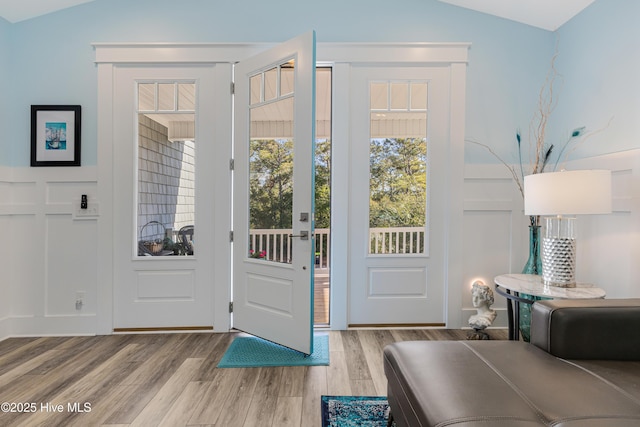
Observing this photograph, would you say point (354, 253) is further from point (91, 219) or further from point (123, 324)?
point (91, 219)

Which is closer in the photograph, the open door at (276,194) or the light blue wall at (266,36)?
the open door at (276,194)

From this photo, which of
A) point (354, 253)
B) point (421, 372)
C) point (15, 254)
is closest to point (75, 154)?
point (15, 254)

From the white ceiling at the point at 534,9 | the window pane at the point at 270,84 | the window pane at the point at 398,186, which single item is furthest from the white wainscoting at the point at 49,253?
the white ceiling at the point at 534,9

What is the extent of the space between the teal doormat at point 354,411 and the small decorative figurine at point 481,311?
3.99ft

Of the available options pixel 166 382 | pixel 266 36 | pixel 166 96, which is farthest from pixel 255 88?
pixel 166 382

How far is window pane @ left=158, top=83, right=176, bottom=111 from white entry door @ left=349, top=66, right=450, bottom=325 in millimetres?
1497

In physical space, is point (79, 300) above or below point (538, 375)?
below

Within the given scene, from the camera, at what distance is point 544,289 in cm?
206

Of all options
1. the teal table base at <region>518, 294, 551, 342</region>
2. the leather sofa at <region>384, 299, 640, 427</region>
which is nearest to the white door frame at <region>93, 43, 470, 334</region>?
the teal table base at <region>518, 294, 551, 342</region>

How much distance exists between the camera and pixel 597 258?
2463mm

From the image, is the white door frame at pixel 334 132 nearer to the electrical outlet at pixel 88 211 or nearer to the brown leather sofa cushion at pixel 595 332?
the electrical outlet at pixel 88 211

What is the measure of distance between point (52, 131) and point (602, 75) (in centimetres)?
415

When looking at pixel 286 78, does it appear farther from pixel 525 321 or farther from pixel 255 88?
pixel 525 321

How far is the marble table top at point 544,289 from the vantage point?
195cm
